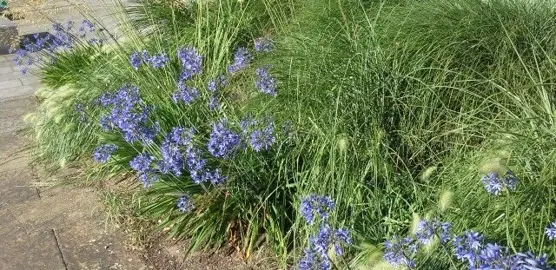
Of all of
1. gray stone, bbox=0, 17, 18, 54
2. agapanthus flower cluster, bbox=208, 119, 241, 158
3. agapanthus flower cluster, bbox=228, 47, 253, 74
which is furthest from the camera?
gray stone, bbox=0, 17, 18, 54

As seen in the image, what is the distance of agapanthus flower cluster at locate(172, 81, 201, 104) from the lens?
4023mm

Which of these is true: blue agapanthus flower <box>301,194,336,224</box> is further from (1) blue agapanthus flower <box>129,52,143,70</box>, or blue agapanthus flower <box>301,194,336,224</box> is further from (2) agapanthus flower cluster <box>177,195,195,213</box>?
(1) blue agapanthus flower <box>129,52,143,70</box>

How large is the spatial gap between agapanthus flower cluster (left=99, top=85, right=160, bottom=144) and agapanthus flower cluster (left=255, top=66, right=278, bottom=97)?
0.60m

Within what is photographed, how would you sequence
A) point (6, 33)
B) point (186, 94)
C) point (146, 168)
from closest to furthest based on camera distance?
point (146, 168) < point (186, 94) < point (6, 33)

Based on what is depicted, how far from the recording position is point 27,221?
4.40 m

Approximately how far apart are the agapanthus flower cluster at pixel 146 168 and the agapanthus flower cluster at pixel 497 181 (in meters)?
1.77

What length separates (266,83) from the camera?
3904mm

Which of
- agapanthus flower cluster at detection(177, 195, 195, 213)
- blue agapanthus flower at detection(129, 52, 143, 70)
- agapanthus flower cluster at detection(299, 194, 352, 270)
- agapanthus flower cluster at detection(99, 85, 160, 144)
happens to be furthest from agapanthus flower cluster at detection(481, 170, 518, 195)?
blue agapanthus flower at detection(129, 52, 143, 70)

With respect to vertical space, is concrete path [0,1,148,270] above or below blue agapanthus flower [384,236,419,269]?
below

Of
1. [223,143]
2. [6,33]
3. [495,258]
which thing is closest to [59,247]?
[223,143]

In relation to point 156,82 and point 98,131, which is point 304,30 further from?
point 98,131

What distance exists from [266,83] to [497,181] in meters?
1.72

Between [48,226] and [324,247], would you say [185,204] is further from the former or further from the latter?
[324,247]

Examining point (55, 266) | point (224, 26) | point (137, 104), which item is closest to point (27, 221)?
point (55, 266)
